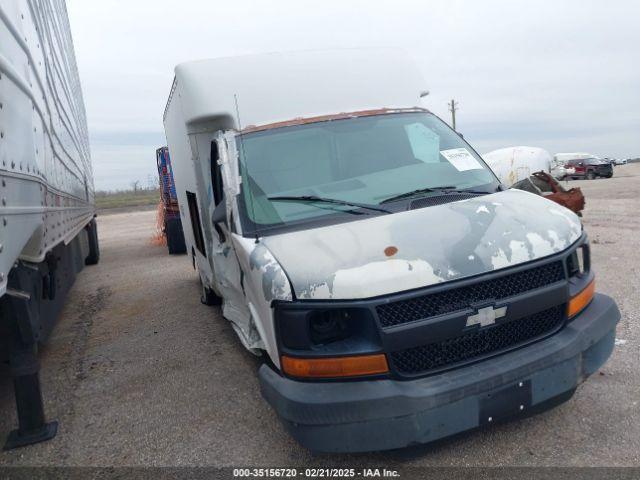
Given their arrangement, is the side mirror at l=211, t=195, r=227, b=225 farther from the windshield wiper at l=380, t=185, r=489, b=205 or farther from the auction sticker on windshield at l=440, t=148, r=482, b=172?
the auction sticker on windshield at l=440, t=148, r=482, b=172

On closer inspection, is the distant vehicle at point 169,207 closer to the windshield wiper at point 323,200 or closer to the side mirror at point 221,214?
the side mirror at point 221,214

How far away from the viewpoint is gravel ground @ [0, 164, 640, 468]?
3.14 meters

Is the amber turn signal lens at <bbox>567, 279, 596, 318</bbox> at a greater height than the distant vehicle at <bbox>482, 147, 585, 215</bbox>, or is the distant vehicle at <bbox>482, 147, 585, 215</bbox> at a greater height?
the distant vehicle at <bbox>482, 147, 585, 215</bbox>

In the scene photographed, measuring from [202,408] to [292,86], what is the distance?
2606mm

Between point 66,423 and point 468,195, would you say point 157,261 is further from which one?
point 468,195

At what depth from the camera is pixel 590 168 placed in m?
35.2

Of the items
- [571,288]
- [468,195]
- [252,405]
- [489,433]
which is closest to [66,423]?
[252,405]

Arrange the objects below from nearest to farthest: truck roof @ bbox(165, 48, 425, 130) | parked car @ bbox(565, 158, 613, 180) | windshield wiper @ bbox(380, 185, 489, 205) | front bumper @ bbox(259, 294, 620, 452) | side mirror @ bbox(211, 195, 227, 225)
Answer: front bumper @ bbox(259, 294, 620, 452) < windshield wiper @ bbox(380, 185, 489, 205) < side mirror @ bbox(211, 195, 227, 225) < truck roof @ bbox(165, 48, 425, 130) < parked car @ bbox(565, 158, 613, 180)

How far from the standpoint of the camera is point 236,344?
5.55 metres

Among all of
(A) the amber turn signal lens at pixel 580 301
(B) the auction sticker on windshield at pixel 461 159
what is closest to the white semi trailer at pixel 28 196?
(B) the auction sticker on windshield at pixel 461 159

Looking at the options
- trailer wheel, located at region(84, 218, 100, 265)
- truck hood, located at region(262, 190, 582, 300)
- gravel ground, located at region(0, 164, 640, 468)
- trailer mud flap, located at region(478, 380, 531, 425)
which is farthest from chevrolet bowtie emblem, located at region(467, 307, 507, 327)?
trailer wheel, located at region(84, 218, 100, 265)

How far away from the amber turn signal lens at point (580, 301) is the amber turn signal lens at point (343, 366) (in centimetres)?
124

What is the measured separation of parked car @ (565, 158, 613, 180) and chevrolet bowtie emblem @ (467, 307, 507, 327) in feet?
120

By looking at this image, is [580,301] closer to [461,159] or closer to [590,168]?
[461,159]
